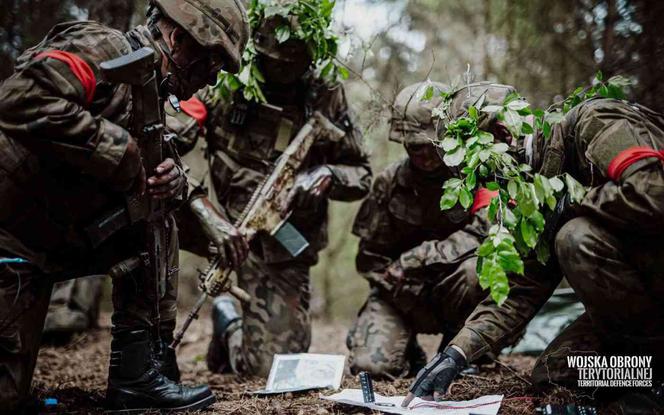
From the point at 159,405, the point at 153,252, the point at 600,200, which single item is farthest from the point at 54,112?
the point at 600,200

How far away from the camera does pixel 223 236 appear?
4.19 metres

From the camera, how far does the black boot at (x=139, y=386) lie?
126 inches

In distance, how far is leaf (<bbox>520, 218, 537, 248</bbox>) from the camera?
2.76 m

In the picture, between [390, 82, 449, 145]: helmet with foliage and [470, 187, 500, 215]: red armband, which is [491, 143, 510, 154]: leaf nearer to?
[470, 187, 500, 215]: red armband

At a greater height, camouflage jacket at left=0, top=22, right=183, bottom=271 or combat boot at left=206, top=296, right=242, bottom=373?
camouflage jacket at left=0, top=22, right=183, bottom=271

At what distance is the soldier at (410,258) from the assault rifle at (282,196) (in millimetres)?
650

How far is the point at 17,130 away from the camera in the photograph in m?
2.60

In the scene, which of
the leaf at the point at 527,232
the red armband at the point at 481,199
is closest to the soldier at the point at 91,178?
the leaf at the point at 527,232

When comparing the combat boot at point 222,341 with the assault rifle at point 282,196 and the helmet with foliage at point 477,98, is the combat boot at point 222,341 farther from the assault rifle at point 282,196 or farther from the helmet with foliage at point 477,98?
the helmet with foliage at point 477,98

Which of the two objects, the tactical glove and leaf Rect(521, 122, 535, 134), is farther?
the tactical glove

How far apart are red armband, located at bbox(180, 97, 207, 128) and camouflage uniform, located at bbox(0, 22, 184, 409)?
66.8 inches

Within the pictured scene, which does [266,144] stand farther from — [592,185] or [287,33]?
[592,185]

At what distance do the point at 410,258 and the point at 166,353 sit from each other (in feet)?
6.39

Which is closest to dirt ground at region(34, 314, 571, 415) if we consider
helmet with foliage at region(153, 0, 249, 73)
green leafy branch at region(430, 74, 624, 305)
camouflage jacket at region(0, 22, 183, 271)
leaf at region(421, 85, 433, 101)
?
green leafy branch at region(430, 74, 624, 305)
